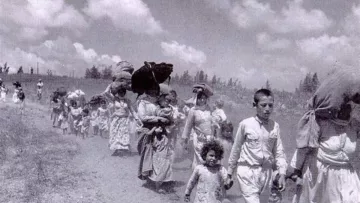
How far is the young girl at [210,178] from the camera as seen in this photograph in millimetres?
4879

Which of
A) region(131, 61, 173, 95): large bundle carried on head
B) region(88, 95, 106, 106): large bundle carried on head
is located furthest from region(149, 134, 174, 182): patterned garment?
region(88, 95, 106, 106): large bundle carried on head

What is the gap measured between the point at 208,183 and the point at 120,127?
728 centimetres

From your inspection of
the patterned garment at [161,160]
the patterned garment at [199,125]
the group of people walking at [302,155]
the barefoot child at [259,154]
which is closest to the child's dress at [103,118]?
the patterned garment at [161,160]

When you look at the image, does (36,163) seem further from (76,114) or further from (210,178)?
(210,178)

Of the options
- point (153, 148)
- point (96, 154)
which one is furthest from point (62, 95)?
point (153, 148)

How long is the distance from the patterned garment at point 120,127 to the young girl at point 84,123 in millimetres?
4332

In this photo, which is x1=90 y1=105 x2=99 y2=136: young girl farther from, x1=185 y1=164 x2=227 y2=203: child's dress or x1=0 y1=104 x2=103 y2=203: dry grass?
x1=185 y1=164 x2=227 y2=203: child's dress

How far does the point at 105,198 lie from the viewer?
7.50 m

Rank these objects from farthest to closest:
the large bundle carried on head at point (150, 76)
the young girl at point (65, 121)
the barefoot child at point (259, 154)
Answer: the young girl at point (65, 121) → the large bundle carried on head at point (150, 76) → the barefoot child at point (259, 154)

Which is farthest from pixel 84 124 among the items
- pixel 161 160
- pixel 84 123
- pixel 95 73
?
pixel 95 73

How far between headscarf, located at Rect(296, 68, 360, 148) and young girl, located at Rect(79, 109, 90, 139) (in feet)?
41.9

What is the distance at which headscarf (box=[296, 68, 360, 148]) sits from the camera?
3.98m

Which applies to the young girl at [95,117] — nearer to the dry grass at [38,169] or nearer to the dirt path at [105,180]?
the dry grass at [38,169]

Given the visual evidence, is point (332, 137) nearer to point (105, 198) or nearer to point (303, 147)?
point (303, 147)
